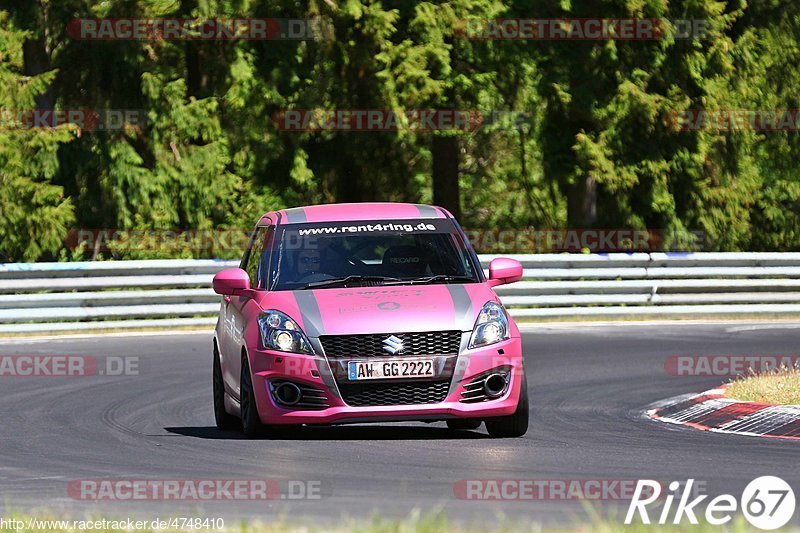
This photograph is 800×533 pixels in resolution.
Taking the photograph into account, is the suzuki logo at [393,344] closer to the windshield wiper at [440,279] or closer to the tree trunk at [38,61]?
the windshield wiper at [440,279]

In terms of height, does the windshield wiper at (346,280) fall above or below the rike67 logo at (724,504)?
above

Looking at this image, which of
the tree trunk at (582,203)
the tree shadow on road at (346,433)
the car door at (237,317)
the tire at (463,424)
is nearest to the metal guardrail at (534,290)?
the tree trunk at (582,203)

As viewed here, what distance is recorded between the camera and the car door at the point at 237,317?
39.1ft

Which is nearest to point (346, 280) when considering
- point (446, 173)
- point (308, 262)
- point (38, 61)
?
point (308, 262)

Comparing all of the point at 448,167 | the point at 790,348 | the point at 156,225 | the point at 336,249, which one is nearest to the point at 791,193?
the point at 448,167

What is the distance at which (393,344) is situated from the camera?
10883 mm

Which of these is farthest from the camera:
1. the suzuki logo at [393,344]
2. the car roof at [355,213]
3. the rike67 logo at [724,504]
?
the car roof at [355,213]

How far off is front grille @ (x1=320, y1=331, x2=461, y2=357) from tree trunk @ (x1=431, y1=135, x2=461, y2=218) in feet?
74.4

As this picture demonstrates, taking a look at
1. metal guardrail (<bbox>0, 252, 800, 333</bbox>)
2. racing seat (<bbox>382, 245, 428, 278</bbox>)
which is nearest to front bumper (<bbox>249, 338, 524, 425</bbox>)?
racing seat (<bbox>382, 245, 428, 278</bbox>)

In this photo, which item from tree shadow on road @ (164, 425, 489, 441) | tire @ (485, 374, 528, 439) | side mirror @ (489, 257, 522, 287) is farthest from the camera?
side mirror @ (489, 257, 522, 287)

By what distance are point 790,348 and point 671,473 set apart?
10.4 metres

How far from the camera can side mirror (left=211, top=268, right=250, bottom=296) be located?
1205 centimetres

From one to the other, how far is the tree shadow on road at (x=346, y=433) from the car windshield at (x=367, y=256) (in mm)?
1066

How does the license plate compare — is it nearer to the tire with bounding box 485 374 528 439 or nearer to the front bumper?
the front bumper
